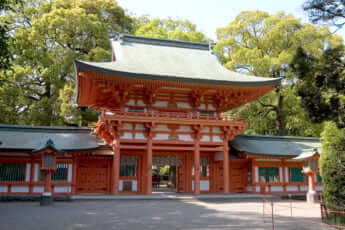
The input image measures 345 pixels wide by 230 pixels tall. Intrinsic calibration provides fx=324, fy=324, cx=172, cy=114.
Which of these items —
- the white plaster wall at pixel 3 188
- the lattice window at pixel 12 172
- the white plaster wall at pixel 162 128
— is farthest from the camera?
the white plaster wall at pixel 162 128

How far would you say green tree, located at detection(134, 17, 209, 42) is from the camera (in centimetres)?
3659

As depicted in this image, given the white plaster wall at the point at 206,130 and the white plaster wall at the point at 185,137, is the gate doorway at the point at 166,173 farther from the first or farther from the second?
the white plaster wall at the point at 206,130

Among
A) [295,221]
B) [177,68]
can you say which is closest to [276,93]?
[177,68]

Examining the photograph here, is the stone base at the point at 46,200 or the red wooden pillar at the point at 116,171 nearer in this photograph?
the stone base at the point at 46,200

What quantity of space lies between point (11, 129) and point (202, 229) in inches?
639

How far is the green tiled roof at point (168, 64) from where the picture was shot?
18109mm

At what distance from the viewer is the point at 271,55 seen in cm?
3338

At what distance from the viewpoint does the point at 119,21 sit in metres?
37.3

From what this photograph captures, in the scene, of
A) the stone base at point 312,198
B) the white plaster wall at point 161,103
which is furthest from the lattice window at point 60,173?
the stone base at point 312,198

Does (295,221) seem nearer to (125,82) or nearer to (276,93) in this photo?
(125,82)

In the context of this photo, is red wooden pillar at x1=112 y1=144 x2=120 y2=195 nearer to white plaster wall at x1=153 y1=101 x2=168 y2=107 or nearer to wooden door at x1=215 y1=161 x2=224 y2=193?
white plaster wall at x1=153 y1=101 x2=168 y2=107

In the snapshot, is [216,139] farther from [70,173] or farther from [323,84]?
[323,84]

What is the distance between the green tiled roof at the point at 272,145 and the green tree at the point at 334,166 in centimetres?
1115

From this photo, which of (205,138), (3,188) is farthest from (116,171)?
(3,188)
